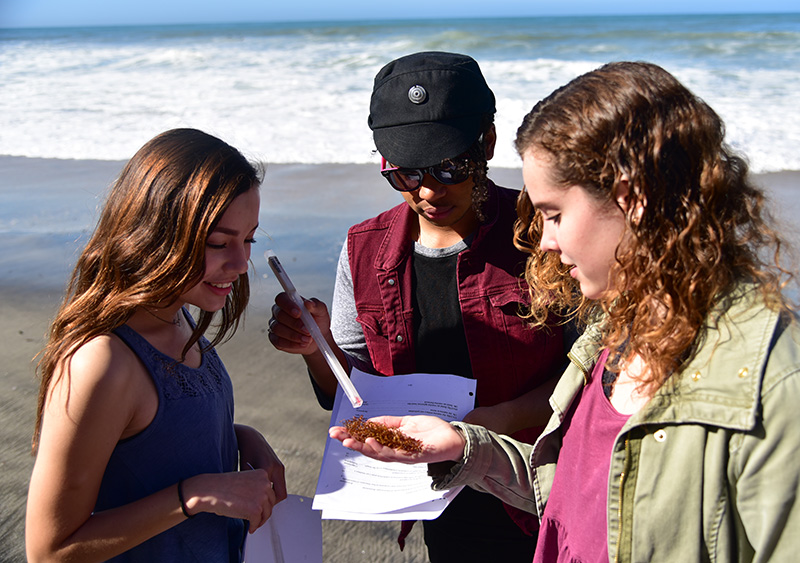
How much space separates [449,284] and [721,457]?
3.36 ft

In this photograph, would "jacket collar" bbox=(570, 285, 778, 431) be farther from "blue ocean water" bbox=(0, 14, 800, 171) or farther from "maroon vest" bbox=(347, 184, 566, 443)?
"blue ocean water" bbox=(0, 14, 800, 171)

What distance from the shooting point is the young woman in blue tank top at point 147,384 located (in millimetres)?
1440

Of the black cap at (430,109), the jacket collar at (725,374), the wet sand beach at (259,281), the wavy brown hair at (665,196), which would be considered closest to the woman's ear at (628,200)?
the wavy brown hair at (665,196)

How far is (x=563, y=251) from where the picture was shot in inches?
54.4

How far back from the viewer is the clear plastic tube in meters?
1.81

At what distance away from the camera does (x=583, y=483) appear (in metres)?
1.44

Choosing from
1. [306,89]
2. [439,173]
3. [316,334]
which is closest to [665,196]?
[439,173]

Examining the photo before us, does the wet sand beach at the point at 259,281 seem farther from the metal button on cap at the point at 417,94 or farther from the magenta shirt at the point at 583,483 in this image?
the metal button on cap at the point at 417,94

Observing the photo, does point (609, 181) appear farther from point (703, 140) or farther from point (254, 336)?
point (254, 336)

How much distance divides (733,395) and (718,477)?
14 cm

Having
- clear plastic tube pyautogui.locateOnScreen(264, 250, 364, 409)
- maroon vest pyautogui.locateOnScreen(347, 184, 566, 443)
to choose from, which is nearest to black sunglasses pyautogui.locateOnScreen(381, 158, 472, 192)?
maroon vest pyautogui.locateOnScreen(347, 184, 566, 443)

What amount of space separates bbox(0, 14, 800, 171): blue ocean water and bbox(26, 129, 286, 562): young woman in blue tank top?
10.4 feet

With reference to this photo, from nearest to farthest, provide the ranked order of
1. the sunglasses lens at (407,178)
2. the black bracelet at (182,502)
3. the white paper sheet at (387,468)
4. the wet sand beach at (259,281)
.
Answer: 1. the black bracelet at (182,502)
2. the white paper sheet at (387,468)
3. the sunglasses lens at (407,178)
4. the wet sand beach at (259,281)

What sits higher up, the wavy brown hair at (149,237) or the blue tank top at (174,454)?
the wavy brown hair at (149,237)
